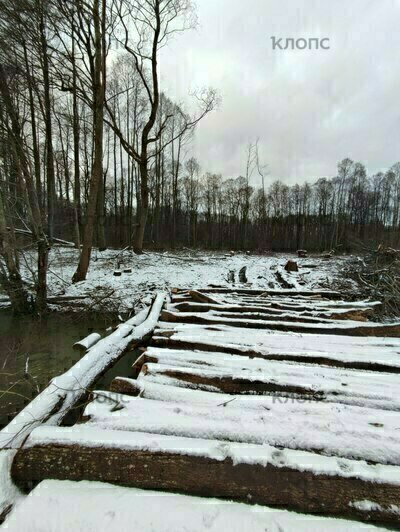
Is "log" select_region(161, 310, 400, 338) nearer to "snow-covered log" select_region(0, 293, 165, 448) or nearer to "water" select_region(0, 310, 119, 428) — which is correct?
"snow-covered log" select_region(0, 293, 165, 448)

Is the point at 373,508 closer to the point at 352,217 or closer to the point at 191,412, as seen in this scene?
the point at 191,412

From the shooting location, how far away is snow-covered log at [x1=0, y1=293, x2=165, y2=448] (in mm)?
1831

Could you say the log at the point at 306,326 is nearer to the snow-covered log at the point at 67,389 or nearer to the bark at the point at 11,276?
the snow-covered log at the point at 67,389

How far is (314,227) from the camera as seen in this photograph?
40688mm

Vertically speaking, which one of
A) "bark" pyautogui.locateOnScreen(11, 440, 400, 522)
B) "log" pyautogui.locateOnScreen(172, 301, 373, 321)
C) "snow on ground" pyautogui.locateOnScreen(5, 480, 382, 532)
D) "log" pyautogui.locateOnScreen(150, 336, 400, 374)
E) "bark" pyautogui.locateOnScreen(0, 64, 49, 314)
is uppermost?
"bark" pyautogui.locateOnScreen(0, 64, 49, 314)

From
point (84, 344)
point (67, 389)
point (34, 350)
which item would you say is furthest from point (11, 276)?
point (67, 389)

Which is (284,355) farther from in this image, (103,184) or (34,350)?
(103,184)

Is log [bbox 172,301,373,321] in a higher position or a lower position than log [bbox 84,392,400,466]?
higher

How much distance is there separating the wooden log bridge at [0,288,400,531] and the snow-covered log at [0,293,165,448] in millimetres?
13

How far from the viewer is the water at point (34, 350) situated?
3.89 metres

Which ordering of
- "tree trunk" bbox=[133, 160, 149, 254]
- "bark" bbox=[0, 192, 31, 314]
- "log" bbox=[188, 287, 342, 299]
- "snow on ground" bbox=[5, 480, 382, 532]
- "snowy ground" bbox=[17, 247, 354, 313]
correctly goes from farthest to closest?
"tree trunk" bbox=[133, 160, 149, 254] → "snowy ground" bbox=[17, 247, 354, 313] → "bark" bbox=[0, 192, 31, 314] → "log" bbox=[188, 287, 342, 299] → "snow on ground" bbox=[5, 480, 382, 532]

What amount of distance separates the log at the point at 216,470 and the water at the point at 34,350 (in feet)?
5.58

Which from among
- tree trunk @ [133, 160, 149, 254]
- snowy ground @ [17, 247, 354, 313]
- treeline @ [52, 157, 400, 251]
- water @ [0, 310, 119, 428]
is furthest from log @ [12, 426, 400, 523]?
treeline @ [52, 157, 400, 251]

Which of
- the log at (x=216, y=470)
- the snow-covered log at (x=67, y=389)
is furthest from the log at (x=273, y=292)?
the log at (x=216, y=470)
